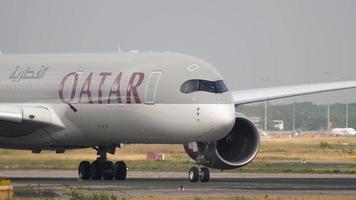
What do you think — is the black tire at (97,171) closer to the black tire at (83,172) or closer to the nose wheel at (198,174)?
the black tire at (83,172)

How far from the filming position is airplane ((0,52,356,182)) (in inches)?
1945

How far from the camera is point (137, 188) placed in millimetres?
45719

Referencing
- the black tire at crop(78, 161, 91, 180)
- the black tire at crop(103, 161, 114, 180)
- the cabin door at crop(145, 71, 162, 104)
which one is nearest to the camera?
the cabin door at crop(145, 71, 162, 104)

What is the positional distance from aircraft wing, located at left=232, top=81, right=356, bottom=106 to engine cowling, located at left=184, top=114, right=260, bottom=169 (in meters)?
3.62

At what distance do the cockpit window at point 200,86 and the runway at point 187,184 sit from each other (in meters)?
3.52

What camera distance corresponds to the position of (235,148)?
53.0 m

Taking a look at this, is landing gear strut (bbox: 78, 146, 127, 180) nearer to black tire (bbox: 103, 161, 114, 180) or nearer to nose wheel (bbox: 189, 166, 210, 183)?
black tire (bbox: 103, 161, 114, 180)

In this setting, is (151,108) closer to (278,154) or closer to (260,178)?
(260,178)

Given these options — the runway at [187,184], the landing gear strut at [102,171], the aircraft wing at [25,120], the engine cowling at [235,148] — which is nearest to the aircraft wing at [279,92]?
the runway at [187,184]

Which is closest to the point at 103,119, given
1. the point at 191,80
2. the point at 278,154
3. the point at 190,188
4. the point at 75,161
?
the point at 191,80

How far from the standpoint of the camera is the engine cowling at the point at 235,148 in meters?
51.4

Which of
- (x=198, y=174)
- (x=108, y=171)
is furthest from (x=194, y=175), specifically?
(x=108, y=171)

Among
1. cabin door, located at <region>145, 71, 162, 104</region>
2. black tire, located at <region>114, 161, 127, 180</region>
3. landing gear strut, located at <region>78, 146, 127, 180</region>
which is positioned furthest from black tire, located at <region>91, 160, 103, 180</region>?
cabin door, located at <region>145, 71, 162, 104</region>

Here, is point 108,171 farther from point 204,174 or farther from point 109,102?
point 204,174
